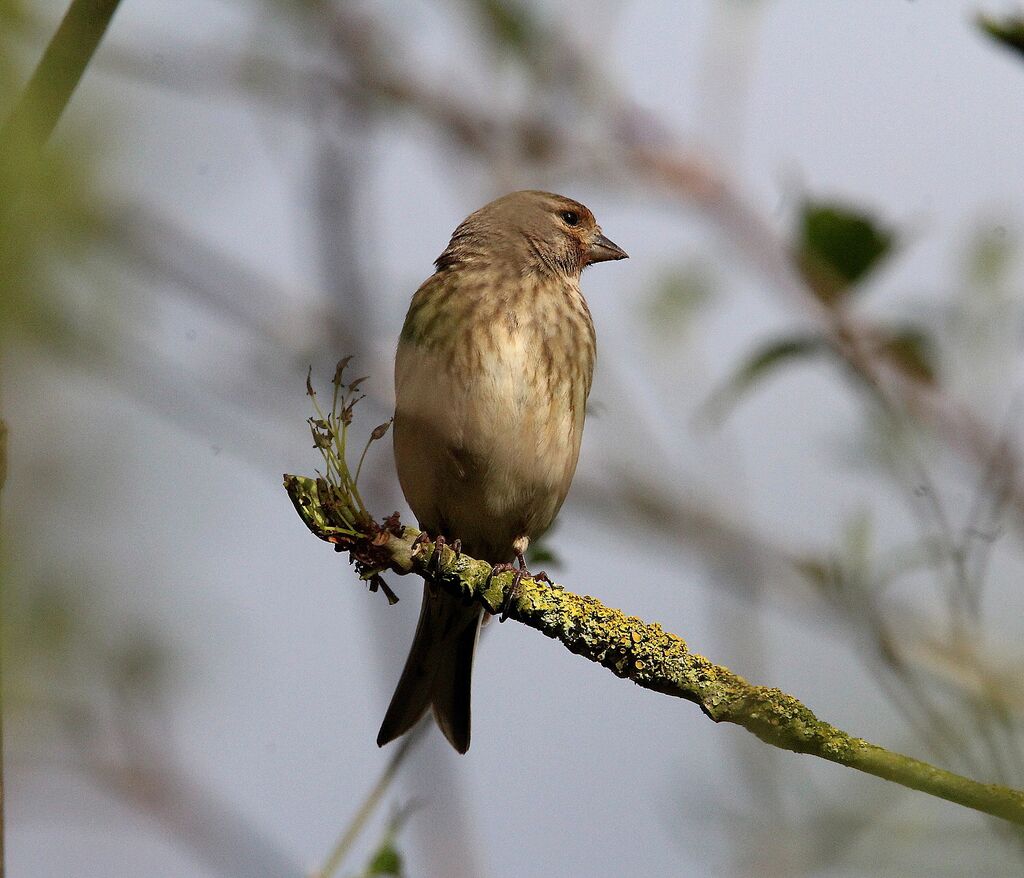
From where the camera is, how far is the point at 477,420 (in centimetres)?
421

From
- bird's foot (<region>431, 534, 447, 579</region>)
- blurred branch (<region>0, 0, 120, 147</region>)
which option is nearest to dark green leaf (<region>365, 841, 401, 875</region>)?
bird's foot (<region>431, 534, 447, 579</region>)

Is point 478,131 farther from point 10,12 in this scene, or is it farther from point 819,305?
point 10,12

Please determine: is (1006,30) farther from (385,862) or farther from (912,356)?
(385,862)

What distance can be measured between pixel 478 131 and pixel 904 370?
5.27ft

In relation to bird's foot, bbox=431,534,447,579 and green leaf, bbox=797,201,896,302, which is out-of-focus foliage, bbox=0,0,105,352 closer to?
bird's foot, bbox=431,534,447,579

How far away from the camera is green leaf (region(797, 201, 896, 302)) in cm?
328

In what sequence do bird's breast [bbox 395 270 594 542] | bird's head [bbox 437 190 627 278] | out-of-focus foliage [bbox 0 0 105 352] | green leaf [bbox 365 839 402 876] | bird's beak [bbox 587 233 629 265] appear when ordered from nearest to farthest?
out-of-focus foliage [bbox 0 0 105 352], green leaf [bbox 365 839 402 876], bird's breast [bbox 395 270 594 542], bird's head [bbox 437 190 627 278], bird's beak [bbox 587 233 629 265]

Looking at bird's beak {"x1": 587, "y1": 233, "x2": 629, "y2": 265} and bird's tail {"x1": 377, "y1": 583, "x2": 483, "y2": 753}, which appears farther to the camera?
bird's beak {"x1": 587, "y1": 233, "x2": 629, "y2": 265}

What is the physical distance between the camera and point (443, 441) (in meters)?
4.20

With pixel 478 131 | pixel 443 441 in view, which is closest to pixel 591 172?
pixel 478 131

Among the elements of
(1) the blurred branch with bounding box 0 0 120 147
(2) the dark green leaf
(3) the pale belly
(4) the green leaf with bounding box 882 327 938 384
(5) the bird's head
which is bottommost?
(2) the dark green leaf

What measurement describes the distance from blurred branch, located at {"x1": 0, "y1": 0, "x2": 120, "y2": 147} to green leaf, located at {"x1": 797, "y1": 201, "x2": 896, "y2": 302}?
2.18 meters

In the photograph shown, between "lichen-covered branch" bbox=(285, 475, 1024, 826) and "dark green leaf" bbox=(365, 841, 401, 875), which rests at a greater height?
"lichen-covered branch" bbox=(285, 475, 1024, 826)

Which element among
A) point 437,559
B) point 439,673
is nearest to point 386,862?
point 437,559
